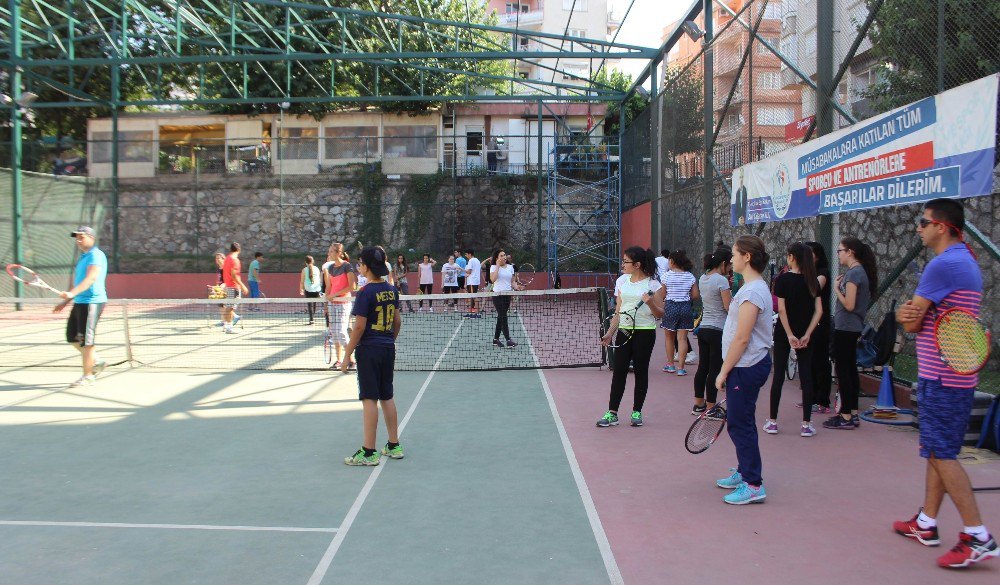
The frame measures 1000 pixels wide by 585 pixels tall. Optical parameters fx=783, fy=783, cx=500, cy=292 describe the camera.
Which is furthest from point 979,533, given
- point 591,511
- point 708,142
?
point 708,142

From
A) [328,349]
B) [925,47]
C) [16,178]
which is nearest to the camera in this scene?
[925,47]

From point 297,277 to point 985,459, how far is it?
23.4 meters

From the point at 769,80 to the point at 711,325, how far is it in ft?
20.6

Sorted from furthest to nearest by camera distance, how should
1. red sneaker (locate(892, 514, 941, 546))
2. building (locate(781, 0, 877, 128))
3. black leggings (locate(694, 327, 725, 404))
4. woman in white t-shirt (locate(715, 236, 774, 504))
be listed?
building (locate(781, 0, 877, 128)) → black leggings (locate(694, 327, 725, 404)) → woman in white t-shirt (locate(715, 236, 774, 504)) → red sneaker (locate(892, 514, 941, 546))

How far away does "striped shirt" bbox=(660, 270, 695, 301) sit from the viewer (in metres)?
10.6

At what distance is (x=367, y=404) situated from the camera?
6.34 m

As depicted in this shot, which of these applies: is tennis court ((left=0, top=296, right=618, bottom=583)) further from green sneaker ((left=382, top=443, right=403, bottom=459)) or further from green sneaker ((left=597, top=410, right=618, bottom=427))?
green sneaker ((left=597, top=410, right=618, bottom=427))

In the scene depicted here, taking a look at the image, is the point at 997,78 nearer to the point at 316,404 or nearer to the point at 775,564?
the point at 775,564

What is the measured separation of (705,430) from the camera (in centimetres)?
575

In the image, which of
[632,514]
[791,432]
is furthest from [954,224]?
[791,432]

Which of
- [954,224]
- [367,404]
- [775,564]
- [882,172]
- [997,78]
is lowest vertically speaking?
[775,564]

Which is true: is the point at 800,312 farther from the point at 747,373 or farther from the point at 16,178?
the point at 16,178

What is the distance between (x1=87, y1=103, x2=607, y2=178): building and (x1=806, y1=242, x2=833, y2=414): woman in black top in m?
19.1

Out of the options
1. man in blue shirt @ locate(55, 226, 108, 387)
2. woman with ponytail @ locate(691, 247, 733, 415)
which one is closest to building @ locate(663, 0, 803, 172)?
woman with ponytail @ locate(691, 247, 733, 415)
